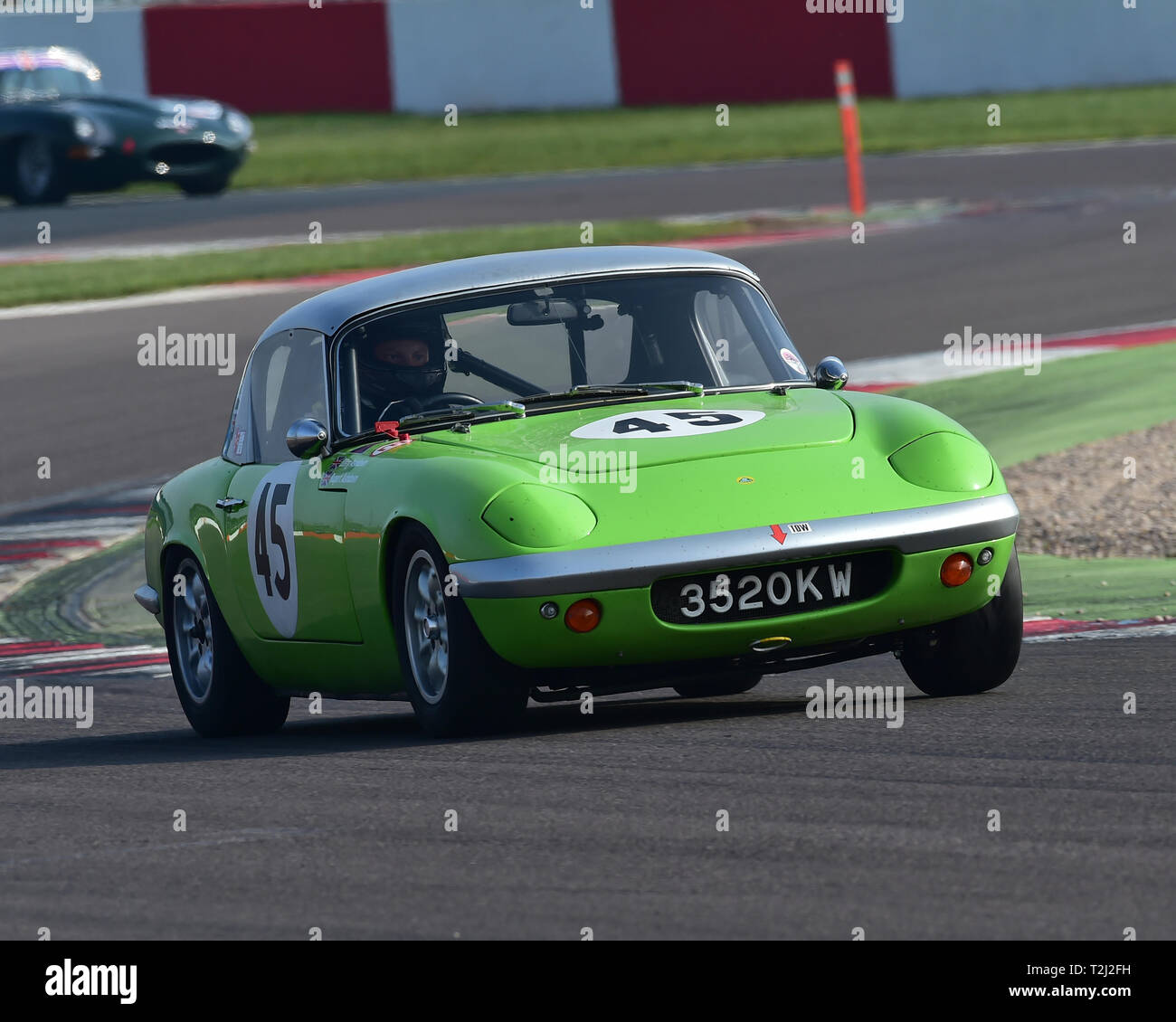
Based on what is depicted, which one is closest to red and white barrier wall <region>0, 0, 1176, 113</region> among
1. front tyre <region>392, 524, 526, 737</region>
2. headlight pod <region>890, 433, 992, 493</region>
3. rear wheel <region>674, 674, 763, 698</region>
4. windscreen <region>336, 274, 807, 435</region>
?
rear wheel <region>674, 674, 763, 698</region>

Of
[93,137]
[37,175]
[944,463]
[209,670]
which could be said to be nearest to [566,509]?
[944,463]

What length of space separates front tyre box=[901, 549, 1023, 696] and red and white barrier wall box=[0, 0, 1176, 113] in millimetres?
30424

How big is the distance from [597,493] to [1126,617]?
2.95m

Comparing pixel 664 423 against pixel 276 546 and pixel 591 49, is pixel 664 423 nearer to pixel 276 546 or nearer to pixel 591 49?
pixel 276 546

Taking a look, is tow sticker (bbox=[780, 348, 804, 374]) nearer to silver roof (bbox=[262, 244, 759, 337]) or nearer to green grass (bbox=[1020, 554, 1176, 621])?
silver roof (bbox=[262, 244, 759, 337])

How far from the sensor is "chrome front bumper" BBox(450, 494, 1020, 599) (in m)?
6.10

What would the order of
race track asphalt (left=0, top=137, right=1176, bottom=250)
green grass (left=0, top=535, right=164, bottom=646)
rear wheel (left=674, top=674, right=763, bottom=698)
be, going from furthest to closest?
race track asphalt (left=0, top=137, right=1176, bottom=250)
green grass (left=0, top=535, right=164, bottom=646)
rear wheel (left=674, top=674, right=763, bottom=698)

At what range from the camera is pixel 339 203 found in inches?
1065

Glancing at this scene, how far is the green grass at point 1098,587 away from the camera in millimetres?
8688

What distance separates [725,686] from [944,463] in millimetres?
1648

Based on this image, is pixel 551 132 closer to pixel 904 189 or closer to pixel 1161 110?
pixel 1161 110

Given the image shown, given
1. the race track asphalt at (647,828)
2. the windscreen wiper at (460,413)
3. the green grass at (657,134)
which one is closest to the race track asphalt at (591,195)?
the green grass at (657,134)

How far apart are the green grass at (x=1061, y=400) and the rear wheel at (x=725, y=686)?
406cm
